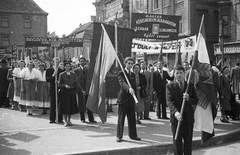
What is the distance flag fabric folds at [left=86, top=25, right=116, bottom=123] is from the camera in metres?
7.92

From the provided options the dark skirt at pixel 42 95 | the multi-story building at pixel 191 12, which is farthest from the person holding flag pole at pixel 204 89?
the multi-story building at pixel 191 12

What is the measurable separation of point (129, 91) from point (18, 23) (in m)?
50.3

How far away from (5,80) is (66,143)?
30.3 feet

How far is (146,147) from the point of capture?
669 cm

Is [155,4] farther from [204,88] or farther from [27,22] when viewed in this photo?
[204,88]

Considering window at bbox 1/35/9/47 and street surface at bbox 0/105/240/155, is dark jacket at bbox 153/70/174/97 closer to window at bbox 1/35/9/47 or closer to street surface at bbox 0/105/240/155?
street surface at bbox 0/105/240/155

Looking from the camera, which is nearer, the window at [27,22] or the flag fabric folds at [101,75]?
the flag fabric folds at [101,75]

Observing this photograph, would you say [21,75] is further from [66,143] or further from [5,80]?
[66,143]

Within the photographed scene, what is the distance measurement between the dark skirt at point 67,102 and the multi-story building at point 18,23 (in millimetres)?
44490

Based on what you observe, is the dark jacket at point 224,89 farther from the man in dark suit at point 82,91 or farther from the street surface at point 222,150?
the man in dark suit at point 82,91

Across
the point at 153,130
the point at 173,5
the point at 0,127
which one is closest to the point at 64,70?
the point at 0,127

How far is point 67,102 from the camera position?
9461 millimetres

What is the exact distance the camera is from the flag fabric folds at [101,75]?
7.92 meters

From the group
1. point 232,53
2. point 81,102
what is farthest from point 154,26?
point 232,53
